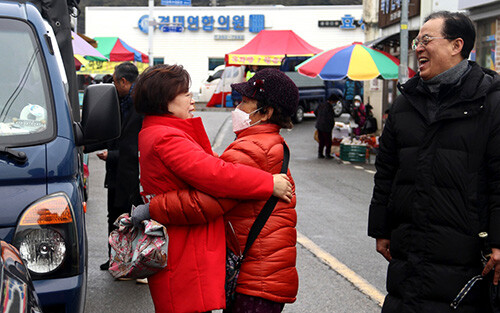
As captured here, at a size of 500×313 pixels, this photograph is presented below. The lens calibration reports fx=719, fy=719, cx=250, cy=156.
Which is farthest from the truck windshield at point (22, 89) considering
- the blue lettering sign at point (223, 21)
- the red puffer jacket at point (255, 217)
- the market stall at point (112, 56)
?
the blue lettering sign at point (223, 21)

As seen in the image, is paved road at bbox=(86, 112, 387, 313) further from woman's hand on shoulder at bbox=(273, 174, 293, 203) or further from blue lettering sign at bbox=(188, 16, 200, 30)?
blue lettering sign at bbox=(188, 16, 200, 30)

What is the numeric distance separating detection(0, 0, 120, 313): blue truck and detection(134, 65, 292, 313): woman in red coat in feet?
1.52

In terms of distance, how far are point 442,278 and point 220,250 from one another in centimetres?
101

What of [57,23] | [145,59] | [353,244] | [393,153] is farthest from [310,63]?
[145,59]

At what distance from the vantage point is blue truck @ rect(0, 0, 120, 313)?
3381 mm

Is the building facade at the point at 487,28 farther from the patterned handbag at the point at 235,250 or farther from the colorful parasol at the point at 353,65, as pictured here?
the patterned handbag at the point at 235,250

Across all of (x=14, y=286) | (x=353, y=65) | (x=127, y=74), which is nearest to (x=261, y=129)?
(x=14, y=286)

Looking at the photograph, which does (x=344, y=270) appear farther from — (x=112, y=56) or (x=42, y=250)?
(x=112, y=56)

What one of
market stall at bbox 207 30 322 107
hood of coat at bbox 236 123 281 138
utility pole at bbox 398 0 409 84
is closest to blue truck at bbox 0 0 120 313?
hood of coat at bbox 236 123 281 138

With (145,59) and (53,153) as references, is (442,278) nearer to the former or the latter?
(53,153)

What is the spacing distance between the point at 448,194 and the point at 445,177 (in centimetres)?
8

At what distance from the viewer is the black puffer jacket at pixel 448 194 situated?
3221 millimetres

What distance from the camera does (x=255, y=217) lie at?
10.8 ft

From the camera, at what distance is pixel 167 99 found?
338 cm
